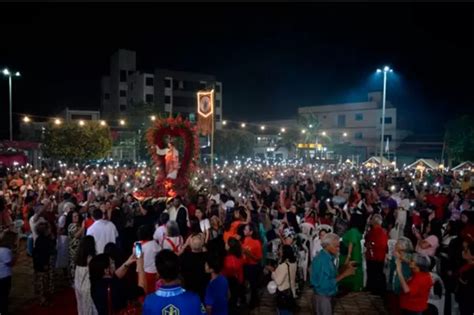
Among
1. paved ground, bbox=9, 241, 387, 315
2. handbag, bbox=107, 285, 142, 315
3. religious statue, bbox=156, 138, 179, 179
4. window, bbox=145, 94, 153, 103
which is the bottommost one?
paved ground, bbox=9, 241, 387, 315

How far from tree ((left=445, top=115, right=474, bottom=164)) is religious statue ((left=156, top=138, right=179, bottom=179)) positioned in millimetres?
30950

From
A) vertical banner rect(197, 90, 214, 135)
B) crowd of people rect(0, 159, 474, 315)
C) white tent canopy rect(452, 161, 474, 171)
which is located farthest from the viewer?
white tent canopy rect(452, 161, 474, 171)

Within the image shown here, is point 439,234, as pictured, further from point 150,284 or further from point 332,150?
point 332,150

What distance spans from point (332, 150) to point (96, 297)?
49.5m

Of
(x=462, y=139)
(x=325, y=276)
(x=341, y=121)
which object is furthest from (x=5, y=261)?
(x=341, y=121)

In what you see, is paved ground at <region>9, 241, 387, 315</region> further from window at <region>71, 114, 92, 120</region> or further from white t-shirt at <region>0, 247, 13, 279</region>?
window at <region>71, 114, 92, 120</region>

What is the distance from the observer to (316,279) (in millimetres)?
5246

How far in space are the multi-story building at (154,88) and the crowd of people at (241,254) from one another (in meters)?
48.2

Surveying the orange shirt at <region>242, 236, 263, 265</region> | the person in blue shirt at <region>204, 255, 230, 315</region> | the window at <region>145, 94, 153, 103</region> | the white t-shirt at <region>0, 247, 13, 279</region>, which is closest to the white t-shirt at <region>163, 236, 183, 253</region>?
the orange shirt at <region>242, 236, 263, 265</region>

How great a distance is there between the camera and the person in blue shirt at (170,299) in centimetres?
330

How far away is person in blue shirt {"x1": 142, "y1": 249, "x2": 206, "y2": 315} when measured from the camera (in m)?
3.30

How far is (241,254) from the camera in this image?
5914 millimetres

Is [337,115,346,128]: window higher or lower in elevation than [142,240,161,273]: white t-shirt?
higher

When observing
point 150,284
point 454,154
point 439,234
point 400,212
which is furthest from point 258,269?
point 454,154
